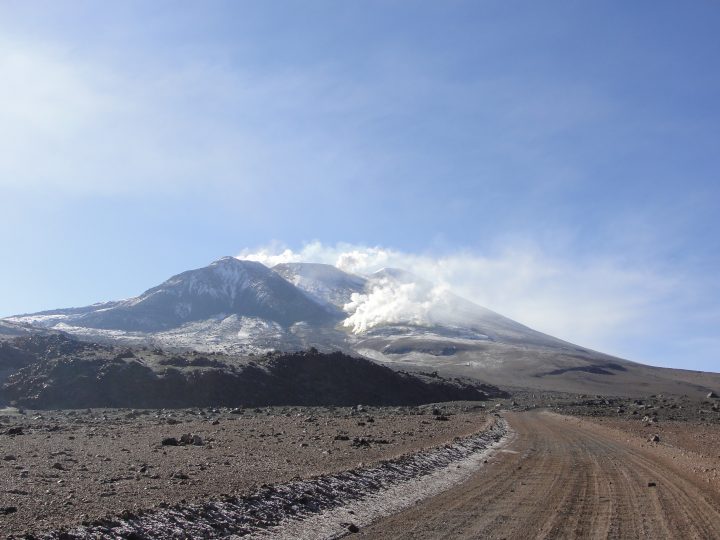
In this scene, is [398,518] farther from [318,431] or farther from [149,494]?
[318,431]

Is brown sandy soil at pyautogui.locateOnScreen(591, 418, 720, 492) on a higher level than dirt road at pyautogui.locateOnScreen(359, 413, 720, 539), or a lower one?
higher

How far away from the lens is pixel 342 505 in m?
13.1

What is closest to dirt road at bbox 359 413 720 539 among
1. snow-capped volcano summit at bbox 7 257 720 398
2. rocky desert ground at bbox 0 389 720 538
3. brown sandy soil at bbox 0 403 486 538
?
rocky desert ground at bbox 0 389 720 538

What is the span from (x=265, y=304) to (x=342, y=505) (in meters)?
179

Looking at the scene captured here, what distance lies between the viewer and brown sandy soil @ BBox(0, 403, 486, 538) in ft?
38.3

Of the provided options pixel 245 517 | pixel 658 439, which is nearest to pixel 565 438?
pixel 658 439

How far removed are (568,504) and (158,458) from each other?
11.4 meters

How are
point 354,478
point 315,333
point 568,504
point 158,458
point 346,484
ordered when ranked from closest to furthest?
point 568,504 < point 346,484 < point 354,478 < point 158,458 < point 315,333

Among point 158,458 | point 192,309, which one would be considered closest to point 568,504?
point 158,458

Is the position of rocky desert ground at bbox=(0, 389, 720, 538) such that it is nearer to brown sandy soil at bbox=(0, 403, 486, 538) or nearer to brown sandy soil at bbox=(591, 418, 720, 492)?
brown sandy soil at bbox=(0, 403, 486, 538)

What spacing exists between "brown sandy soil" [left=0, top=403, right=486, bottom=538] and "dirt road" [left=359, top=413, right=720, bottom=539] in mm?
3631

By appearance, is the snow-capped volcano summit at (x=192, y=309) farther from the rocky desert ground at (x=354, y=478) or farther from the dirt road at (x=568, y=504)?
the dirt road at (x=568, y=504)

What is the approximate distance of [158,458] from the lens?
59.1 feet

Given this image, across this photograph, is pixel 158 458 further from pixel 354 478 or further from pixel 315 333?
pixel 315 333
